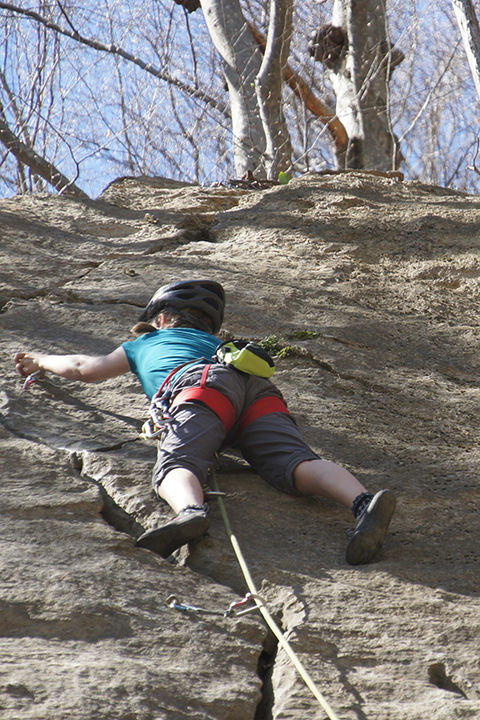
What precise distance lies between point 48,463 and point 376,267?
3.38m

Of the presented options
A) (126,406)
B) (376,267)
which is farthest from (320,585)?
(376,267)

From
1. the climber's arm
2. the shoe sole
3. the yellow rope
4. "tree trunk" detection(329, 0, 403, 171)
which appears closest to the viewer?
the yellow rope

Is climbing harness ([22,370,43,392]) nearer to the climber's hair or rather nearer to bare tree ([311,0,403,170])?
the climber's hair

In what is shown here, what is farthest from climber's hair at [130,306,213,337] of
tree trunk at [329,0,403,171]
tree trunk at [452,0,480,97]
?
tree trunk at [329,0,403,171]

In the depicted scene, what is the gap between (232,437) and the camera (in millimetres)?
3666

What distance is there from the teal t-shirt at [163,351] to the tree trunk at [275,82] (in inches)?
231

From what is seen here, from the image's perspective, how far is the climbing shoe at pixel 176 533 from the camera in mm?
2916

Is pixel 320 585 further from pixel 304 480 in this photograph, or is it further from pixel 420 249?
pixel 420 249

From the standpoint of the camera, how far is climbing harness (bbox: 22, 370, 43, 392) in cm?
421

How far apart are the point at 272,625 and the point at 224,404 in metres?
1.15

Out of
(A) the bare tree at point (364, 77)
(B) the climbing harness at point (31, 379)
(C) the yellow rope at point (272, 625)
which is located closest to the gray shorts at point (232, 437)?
(C) the yellow rope at point (272, 625)

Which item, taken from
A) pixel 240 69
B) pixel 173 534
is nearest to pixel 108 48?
pixel 240 69

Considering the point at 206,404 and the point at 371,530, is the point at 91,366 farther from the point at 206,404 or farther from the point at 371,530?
the point at 371,530

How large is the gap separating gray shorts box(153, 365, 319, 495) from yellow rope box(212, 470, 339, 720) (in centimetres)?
23
